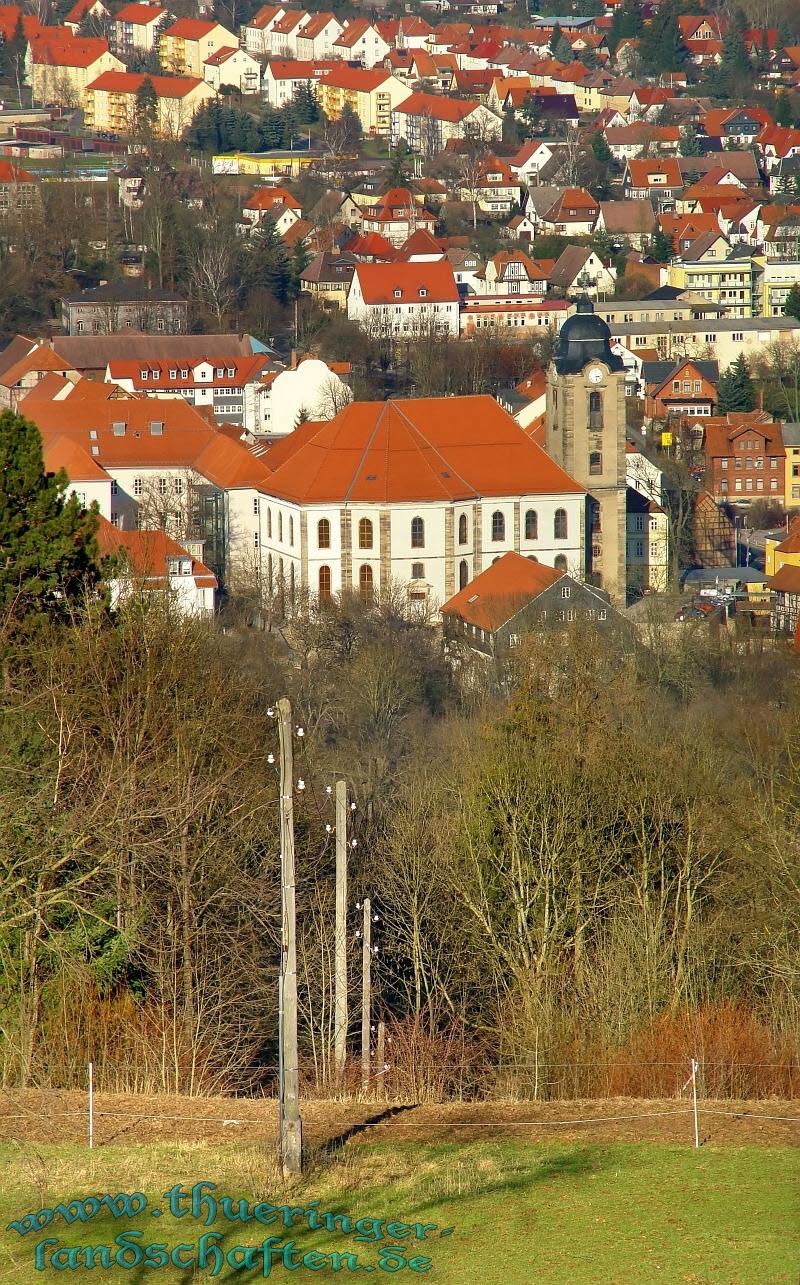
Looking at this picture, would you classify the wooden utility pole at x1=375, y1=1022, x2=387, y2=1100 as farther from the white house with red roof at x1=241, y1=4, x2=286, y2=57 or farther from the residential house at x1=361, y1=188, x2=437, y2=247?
the white house with red roof at x1=241, y1=4, x2=286, y2=57

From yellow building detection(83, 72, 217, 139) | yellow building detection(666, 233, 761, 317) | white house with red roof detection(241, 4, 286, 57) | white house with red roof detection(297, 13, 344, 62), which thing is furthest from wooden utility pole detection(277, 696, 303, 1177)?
white house with red roof detection(241, 4, 286, 57)

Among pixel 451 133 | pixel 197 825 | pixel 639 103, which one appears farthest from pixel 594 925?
pixel 639 103

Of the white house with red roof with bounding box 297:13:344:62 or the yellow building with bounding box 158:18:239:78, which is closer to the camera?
the yellow building with bounding box 158:18:239:78

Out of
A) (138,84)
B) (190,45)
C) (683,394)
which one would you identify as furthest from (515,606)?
(190,45)

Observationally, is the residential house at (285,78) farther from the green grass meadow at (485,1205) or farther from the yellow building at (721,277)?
the green grass meadow at (485,1205)

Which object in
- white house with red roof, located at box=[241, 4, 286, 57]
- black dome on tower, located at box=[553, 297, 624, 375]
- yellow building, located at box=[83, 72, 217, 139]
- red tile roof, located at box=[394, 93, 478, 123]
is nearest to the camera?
black dome on tower, located at box=[553, 297, 624, 375]
